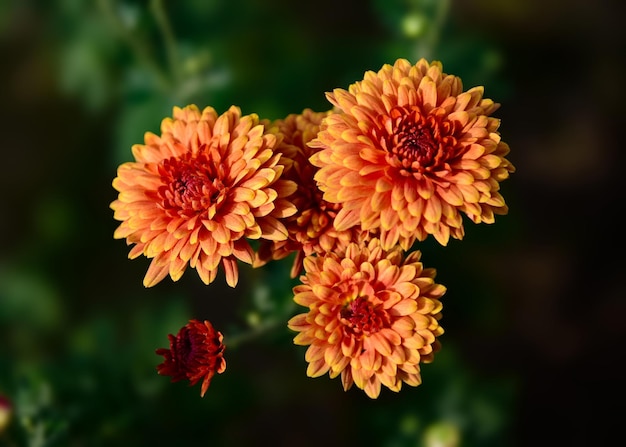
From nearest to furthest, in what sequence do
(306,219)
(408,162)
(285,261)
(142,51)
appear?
1. (408,162)
2. (306,219)
3. (285,261)
4. (142,51)

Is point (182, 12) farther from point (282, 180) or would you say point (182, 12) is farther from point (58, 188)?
point (282, 180)

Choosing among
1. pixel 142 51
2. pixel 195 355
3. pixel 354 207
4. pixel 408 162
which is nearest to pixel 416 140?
pixel 408 162

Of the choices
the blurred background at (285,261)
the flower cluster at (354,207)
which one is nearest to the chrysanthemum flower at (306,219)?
the flower cluster at (354,207)

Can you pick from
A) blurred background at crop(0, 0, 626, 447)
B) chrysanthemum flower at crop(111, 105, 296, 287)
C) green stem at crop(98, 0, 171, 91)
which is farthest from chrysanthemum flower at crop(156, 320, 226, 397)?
green stem at crop(98, 0, 171, 91)

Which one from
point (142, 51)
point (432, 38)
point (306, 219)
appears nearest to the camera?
point (306, 219)

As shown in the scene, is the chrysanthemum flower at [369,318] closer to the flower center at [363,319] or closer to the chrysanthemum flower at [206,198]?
the flower center at [363,319]

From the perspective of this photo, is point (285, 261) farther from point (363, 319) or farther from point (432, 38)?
point (432, 38)

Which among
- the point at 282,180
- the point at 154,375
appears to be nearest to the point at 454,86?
the point at 282,180
